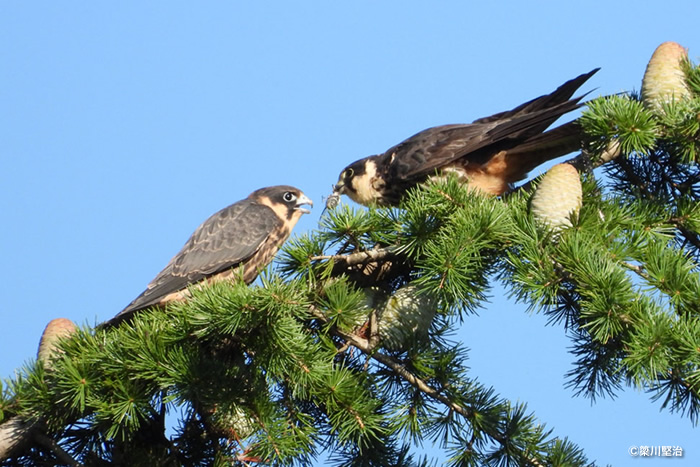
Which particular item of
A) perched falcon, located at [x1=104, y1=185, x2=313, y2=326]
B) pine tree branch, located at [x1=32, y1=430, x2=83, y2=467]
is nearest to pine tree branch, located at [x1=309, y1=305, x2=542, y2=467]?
pine tree branch, located at [x1=32, y1=430, x2=83, y2=467]

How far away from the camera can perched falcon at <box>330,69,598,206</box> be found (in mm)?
4734

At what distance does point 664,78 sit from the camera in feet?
13.5

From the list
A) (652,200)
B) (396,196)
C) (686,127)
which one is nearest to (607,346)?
(652,200)

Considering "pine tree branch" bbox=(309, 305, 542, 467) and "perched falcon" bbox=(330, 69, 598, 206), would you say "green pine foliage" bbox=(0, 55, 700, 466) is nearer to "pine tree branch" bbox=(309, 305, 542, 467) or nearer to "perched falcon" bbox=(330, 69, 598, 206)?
"pine tree branch" bbox=(309, 305, 542, 467)

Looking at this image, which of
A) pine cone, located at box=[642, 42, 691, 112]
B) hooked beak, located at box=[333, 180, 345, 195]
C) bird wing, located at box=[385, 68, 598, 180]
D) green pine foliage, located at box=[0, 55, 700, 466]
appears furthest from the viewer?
hooked beak, located at box=[333, 180, 345, 195]

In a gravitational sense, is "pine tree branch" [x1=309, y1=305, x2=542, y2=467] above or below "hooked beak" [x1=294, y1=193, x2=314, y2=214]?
below

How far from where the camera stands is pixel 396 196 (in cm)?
541

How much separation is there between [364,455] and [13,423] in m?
1.52

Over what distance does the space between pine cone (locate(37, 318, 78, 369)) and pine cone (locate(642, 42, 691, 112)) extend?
3.06 meters

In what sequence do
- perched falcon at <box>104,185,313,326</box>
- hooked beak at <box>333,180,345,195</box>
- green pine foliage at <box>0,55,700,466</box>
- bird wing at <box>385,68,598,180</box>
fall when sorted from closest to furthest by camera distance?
green pine foliage at <box>0,55,700,466</box>
bird wing at <box>385,68,598,180</box>
perched falcon at <box>104,185,313,326</box>
hooked beak at <box>333,180,345,195</box>

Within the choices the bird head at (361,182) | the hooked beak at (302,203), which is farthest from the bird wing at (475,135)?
the hooked beak at (302,203)

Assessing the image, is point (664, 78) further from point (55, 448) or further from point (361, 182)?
point (55, 448)

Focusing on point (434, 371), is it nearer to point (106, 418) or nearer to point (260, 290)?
point (260, 290)

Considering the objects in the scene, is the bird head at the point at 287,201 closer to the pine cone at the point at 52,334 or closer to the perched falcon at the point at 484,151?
the perched falcon at the point at 484,151
